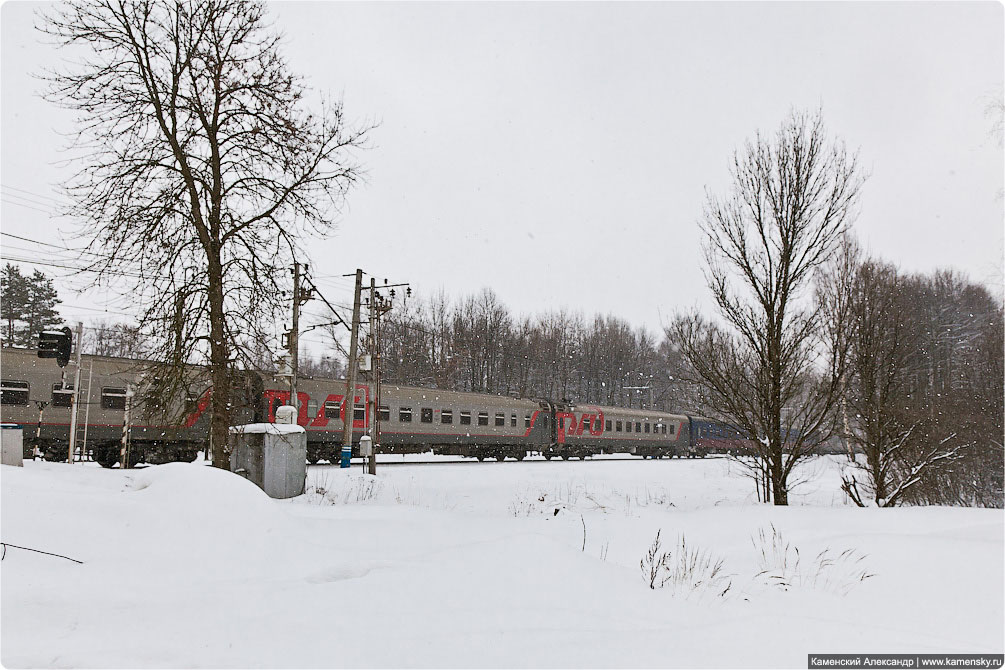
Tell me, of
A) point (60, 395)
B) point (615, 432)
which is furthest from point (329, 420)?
point (615, 432)

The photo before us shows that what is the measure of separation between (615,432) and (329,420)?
17.8 meters

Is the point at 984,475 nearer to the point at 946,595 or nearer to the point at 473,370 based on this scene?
the point at 946,595

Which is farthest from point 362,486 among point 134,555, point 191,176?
point 134,555

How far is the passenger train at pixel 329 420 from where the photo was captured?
17.2 meters

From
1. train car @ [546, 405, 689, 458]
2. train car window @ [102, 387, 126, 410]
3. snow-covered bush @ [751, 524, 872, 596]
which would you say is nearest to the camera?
snow-covered bush @ [751, 524, 872, 596]

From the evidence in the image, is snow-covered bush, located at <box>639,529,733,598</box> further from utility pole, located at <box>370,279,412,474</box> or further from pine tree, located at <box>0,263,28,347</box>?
pine tree, located at <box>0,263,28,347</box>

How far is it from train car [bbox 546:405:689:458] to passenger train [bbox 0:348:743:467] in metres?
0.06

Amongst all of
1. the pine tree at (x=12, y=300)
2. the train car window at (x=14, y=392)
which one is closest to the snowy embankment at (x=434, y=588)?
the train car window at (x=14, y=392)

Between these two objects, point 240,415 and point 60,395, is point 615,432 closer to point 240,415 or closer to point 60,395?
point 240,415

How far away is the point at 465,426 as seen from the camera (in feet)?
90.8

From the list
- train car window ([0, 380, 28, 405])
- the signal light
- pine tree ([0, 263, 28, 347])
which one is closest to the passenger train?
train car window ([0, 380, 28, 405])

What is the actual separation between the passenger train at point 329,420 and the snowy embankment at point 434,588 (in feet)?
16.6

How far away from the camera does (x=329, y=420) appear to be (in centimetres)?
2331

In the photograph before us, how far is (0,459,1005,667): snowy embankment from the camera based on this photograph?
155 inches
